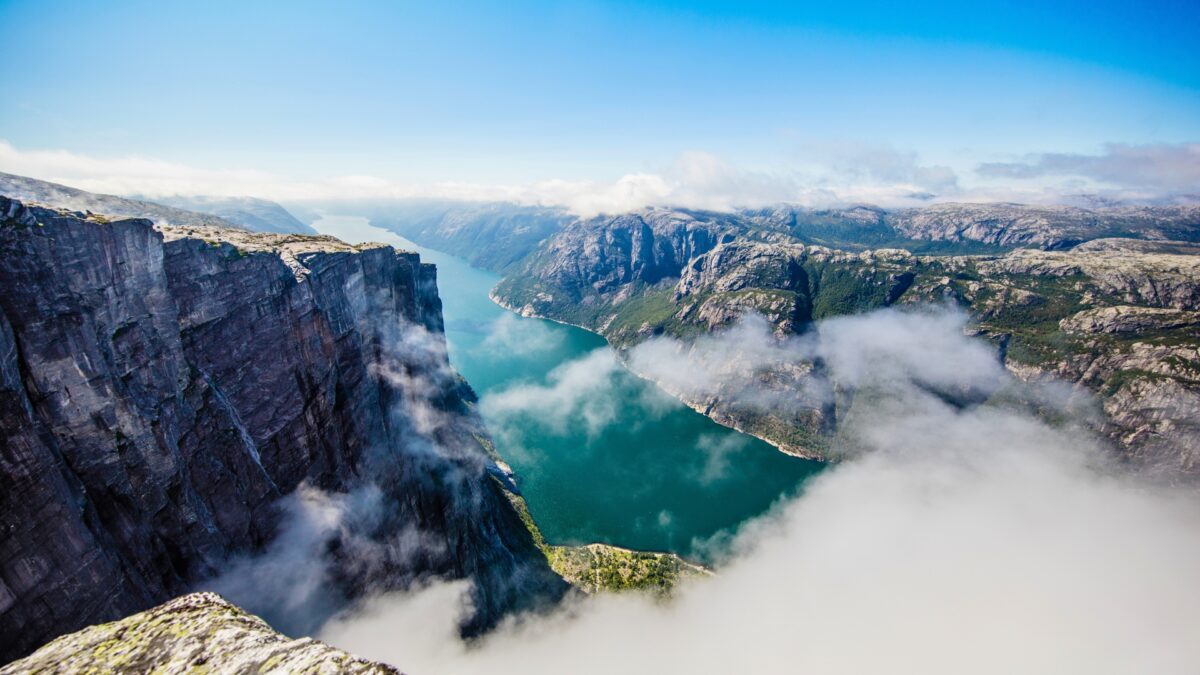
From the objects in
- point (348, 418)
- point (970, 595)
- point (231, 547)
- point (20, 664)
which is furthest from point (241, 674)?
point (970, 595)

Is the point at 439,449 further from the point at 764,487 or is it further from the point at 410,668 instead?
the point at 764,487

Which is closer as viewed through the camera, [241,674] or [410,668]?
[241,674]

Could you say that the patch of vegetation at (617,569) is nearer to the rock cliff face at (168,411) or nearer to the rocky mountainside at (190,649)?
the rock cliff face at (168,411)

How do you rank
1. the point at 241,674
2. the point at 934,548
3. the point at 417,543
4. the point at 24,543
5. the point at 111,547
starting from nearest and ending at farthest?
the point at 241,674 → the point at 24,543 → the point at 111,547 → the point at 417,543 → the point at 934,548

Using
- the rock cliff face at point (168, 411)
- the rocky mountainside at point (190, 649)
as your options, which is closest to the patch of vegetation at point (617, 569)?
the rock cliff face at point (168, 411)

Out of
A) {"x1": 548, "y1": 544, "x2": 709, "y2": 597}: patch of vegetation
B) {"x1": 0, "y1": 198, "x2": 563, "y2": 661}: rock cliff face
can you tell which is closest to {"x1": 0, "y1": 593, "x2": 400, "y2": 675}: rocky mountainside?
{"x1": 0, "y1": 198, "x2": 563, "y2": 661}: rock cliff face

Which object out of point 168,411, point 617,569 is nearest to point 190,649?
point 168,411

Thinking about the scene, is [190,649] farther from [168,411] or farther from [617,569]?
[617,569]
